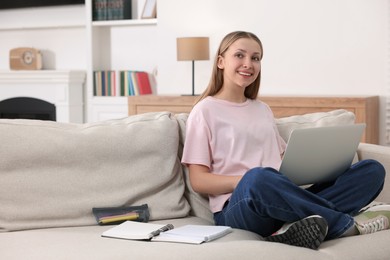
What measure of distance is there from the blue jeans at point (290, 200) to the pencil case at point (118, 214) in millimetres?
277

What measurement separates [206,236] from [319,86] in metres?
2.99

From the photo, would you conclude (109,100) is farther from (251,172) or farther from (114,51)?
(251,172)

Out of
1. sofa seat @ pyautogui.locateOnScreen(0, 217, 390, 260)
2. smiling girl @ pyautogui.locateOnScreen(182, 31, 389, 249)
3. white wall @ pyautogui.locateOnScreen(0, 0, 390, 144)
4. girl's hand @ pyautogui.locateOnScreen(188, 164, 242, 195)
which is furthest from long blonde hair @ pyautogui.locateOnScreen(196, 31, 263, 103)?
white wall @ pyautogui.locateOnScreen(0, 0, 390, 144)

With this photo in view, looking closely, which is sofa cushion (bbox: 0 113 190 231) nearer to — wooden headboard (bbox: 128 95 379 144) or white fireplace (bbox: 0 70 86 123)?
wooden headboard (bbox: 128 95 379 144)

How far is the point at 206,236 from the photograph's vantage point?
7.00 feet

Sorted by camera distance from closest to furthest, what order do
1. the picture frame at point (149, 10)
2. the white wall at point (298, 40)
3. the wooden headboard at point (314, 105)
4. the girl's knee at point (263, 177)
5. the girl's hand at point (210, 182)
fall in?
the girl's knee at point (263, 177) → the girl's hand at point (210, 182) → the wooden headboard at point (314, 105) → the white wall at point (298, 40) → the picture frame at point (149, 10)

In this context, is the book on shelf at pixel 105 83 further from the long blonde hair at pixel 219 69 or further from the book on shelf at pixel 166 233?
the book on shelf at pixel 166 233

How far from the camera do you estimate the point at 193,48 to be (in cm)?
508

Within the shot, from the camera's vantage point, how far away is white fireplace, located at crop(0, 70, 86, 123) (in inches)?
239

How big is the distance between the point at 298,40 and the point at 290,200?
2876 mm

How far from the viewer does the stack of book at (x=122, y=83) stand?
5.89 metres

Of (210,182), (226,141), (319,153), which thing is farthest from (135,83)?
(319,153)

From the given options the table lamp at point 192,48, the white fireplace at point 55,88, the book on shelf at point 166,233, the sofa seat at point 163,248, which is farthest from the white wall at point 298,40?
the book on shelf at point 166,233

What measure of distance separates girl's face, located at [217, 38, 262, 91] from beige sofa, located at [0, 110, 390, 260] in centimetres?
24
